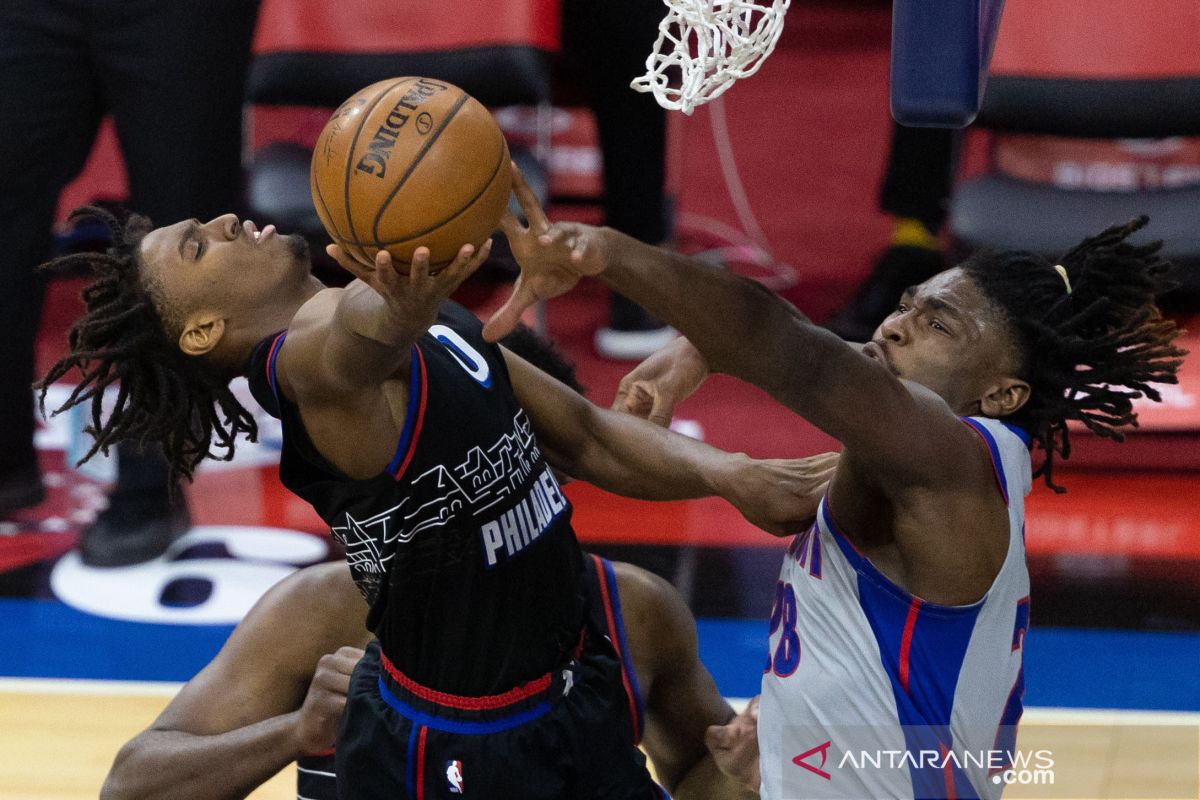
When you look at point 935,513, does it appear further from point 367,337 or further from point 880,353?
point 367,337

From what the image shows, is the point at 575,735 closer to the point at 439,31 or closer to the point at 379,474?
the point at 379,474

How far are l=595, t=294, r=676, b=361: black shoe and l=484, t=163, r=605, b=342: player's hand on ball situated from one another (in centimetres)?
436

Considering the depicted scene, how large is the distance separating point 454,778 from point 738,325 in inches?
41.5

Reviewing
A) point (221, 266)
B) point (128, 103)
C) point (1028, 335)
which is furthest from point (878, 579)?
point (128, 103)

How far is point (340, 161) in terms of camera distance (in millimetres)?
2346

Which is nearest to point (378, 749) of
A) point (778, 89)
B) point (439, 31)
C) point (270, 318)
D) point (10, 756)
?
point (270, 318)

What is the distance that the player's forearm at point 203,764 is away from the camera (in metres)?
3.20

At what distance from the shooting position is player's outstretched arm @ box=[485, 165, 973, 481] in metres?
2.21

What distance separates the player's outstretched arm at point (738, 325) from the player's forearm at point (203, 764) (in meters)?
1.30

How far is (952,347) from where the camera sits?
2928mm

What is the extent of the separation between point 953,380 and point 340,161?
3.82 ft

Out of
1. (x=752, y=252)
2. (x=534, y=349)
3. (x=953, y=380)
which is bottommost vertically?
(x=752, y=252)

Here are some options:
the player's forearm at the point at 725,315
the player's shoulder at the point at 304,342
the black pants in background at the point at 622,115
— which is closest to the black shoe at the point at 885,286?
the black pants in background at the point at 622,115

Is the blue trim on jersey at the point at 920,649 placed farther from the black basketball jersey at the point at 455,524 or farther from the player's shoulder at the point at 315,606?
the player's shoulder at the point at 315,606
